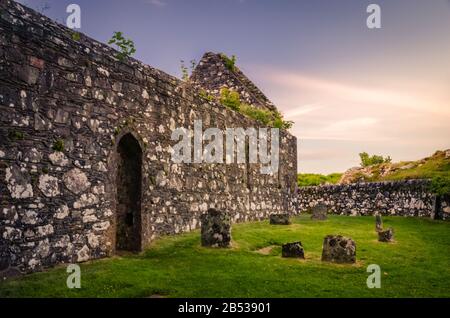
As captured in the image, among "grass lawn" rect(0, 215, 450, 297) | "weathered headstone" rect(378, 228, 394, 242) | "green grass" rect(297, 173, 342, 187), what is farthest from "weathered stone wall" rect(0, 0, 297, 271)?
"green grass" rect(297, 173, 342, 187)

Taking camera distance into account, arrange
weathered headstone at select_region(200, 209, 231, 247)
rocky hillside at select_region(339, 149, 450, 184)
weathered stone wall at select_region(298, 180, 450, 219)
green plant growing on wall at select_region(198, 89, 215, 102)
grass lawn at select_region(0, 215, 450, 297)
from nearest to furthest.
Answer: grass lawn at select_region(0, 215, 450, 297) < weathered headstone at select_region(200, 209, 231, 247) < green plant growing on wall at select_region(198, 89, 215, 102) < weathered stone wall at select_region(298, 180, 450, 219) < rocky hillside at select_region(339, 149, 450, 184)

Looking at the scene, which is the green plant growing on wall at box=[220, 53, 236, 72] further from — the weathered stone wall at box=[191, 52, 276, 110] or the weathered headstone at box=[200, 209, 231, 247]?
the weathered headstone at box=[200, 209, 231, 247]

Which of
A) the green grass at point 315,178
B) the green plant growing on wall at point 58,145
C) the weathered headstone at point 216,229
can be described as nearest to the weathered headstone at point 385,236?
the weathered headstone at point 216,229

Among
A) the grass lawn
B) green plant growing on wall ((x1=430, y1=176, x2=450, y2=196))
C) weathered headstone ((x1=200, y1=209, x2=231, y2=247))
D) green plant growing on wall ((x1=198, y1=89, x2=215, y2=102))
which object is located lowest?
the grass lawn

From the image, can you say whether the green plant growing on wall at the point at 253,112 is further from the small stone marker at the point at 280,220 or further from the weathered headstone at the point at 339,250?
the weathered headstone at the point at 339,250

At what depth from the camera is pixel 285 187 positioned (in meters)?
20.4

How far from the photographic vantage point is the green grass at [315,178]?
121 ft

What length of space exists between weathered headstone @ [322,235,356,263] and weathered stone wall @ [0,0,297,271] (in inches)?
160

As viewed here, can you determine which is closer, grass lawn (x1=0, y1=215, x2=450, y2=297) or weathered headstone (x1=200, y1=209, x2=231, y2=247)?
grass lawn (x1=0, y1=215, x2=450, y2=297)

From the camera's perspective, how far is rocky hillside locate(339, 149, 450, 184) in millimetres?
23448
